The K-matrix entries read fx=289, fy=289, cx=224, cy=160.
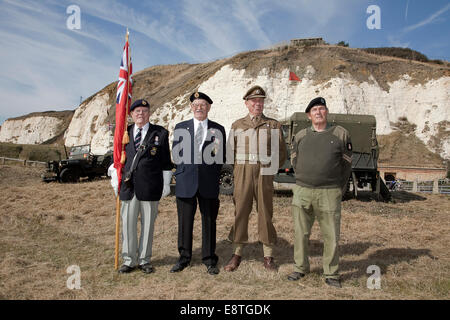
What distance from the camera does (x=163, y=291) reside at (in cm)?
304

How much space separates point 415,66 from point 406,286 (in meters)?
29.8

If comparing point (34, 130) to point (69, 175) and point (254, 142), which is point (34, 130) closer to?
point (69, 175)

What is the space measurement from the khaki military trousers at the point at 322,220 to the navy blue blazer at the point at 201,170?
104 cm

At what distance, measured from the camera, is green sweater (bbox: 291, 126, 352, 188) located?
10.6 ft

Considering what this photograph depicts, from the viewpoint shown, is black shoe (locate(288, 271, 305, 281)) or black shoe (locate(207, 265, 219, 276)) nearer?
black shoe (locate(288, 271, 305, 281))

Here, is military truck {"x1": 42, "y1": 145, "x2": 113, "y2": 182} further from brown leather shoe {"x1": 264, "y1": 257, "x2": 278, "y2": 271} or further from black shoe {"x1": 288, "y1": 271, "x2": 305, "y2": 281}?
black shoe {"x1": 288, "y1": 271, "x2": 305, "y2": 281}

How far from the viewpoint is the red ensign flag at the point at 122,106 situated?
3734 mm

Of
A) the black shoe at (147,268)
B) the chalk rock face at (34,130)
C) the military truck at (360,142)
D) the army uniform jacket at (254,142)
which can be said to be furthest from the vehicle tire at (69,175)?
the chalk rock face at (34,130)

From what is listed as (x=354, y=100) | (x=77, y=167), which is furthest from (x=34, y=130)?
(x=354, y=100)

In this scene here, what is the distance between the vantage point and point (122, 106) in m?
3.88

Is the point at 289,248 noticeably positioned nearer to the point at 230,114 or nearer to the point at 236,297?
the point at 236,297

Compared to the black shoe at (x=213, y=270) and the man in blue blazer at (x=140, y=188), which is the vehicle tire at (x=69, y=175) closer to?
the man in blue blazer at (x=140, y=188)

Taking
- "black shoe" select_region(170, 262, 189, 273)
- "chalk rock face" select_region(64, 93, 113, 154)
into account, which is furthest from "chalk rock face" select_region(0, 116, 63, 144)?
"black shoe" select_region(170, 262, 189, 273)

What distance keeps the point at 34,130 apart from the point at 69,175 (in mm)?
44794
